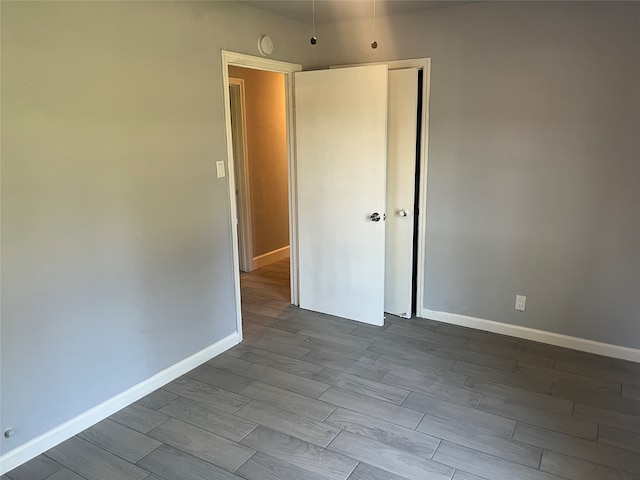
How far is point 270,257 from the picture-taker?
556 centimetres

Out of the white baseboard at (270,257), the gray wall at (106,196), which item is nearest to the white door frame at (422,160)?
the gray wall at (106,196)

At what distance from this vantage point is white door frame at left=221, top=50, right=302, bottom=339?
3.12 meters

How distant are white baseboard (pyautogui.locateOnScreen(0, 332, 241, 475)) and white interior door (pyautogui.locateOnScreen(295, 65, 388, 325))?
101 centimetres

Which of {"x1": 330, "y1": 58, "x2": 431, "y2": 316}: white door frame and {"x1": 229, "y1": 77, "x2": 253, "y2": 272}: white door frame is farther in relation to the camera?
{"x1": 229, "y1": 77, "x2": 253, "y2": 272}: white door frame

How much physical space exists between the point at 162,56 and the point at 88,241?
1123mm

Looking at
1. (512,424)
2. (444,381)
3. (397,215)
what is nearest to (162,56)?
(397,215)

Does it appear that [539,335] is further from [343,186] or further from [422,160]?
[343,186]

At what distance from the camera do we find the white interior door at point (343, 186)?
345 centimetres

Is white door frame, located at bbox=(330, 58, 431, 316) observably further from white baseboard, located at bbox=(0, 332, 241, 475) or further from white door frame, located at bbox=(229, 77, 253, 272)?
white baseboard, located at bbox=(0, 332, 241, 475)

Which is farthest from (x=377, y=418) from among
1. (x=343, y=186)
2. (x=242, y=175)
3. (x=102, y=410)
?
(x=242, y=175)

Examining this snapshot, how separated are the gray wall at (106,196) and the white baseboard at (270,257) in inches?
83.4

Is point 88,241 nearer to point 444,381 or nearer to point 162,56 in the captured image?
point 162,56

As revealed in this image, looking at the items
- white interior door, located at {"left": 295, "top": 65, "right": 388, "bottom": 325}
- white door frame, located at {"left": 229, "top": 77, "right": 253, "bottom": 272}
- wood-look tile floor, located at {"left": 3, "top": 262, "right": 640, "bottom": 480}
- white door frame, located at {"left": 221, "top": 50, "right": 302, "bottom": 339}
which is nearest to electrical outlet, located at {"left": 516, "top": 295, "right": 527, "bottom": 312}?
wood-look tile floor, located at {"left": 3, "top": 262, "right": 640, "bottom": 480}

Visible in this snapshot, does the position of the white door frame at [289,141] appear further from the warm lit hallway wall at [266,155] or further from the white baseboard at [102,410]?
the warm lit hallway wall at [266,155]
